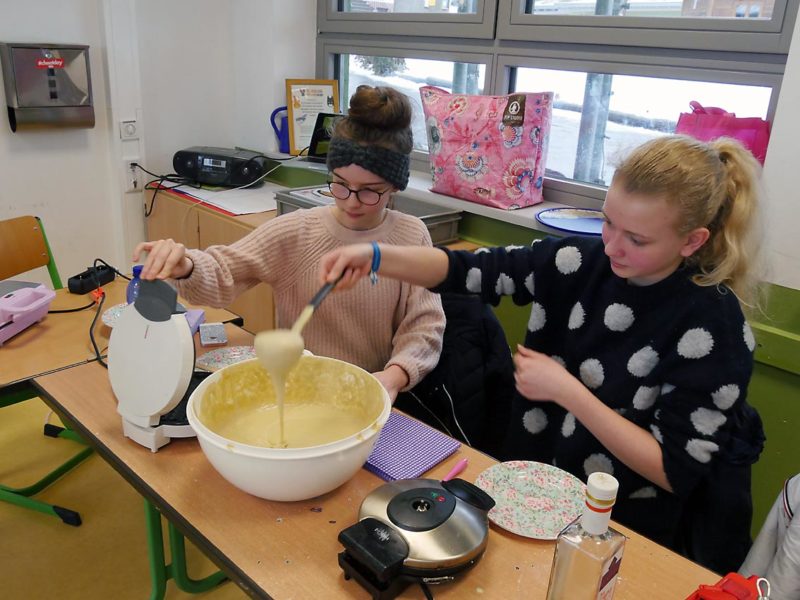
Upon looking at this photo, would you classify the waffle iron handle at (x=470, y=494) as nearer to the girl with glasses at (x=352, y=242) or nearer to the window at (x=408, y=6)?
the girl with glasses at (x=352, y=242)

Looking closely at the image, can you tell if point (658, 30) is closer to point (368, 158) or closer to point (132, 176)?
point (368, 158)

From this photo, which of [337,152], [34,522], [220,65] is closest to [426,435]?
[337,152]

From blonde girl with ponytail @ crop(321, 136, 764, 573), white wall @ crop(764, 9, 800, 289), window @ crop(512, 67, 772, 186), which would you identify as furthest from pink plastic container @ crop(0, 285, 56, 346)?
white wall @ crop(764, 9, 800, 289)

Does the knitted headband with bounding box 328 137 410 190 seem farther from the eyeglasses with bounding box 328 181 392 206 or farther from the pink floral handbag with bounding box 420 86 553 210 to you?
the pink floral handbag with bounding box 420 86 553 210

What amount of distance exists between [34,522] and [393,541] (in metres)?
1.63

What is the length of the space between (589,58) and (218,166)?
1696mm

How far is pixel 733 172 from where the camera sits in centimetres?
112

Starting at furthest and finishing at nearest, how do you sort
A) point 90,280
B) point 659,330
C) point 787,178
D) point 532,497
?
point 90,280 < point 787,178 < point 659,330 < point 532,497

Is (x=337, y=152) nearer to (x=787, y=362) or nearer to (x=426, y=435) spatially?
(x=426, y=435)

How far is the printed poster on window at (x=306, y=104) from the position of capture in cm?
316

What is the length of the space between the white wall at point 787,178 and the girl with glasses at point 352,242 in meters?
0.87

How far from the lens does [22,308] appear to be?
1.56m

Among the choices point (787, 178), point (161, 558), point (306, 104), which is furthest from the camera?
point (306, 104)

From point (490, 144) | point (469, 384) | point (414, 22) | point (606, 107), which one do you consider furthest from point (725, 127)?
point (414, 22)
